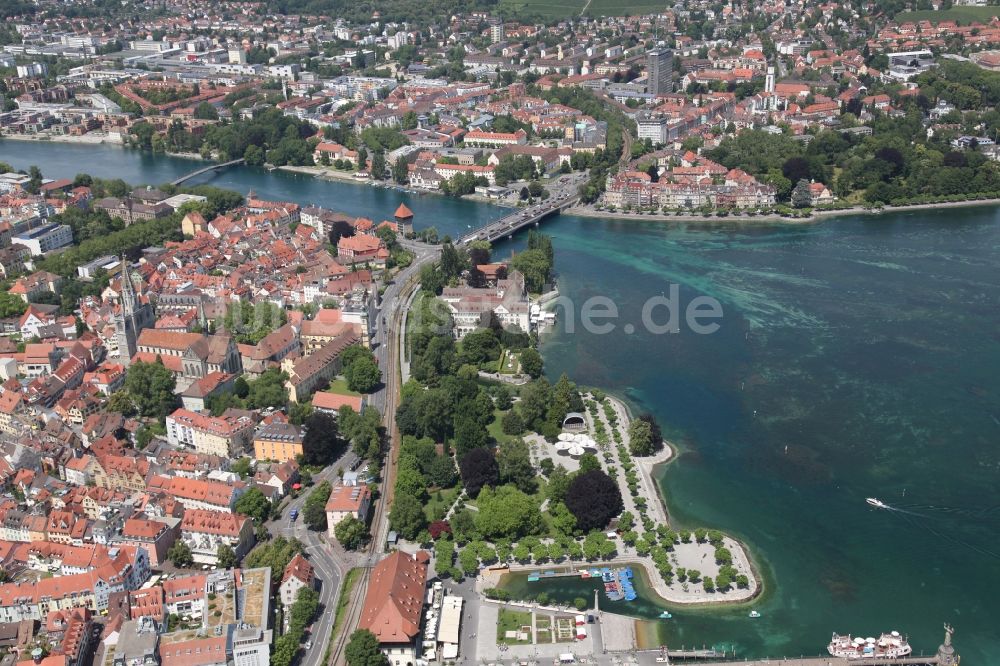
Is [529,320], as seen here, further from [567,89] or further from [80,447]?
[567,89]

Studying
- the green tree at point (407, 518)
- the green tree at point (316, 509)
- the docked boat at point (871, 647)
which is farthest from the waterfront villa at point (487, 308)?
the docked boat at point (871, 647)

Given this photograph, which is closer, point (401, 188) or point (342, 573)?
point (342, 573)

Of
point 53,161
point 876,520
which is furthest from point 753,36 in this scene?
point 876,520

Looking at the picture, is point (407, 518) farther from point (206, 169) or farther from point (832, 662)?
point (206, 169)

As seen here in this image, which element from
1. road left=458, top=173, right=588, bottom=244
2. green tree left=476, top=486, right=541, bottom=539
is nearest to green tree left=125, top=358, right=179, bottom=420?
green tree left=476, top=486, right=541, bottom=539

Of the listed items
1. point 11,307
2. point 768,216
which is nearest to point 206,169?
point 11,307

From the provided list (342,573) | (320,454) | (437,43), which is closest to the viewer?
(342,573)
